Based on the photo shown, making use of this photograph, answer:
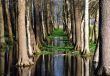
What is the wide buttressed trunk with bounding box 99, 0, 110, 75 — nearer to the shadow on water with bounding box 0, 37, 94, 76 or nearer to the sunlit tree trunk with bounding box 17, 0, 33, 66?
the shadow on water with bounding box 0, 37, 94, 76

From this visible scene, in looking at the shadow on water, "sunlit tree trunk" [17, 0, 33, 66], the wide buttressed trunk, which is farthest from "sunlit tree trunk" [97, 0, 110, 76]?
"sunlit tree trunk" [17, 0, 33, 66]

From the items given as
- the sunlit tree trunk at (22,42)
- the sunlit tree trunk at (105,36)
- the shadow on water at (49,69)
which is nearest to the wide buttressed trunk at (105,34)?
the sunlit tree trunk at (105,36)

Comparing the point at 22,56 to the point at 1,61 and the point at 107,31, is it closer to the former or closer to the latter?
the point at 1,61

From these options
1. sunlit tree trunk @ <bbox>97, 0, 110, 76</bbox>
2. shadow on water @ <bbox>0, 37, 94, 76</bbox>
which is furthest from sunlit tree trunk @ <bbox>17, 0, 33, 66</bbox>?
sunlit tree trunk @ <bbox>97, 0, 110, 76</bbox>

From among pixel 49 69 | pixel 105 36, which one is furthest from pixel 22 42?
pixel 105 36

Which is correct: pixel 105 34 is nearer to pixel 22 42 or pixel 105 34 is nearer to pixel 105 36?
pixel 105 36

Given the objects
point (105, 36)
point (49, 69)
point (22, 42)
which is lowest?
point (49, 69)

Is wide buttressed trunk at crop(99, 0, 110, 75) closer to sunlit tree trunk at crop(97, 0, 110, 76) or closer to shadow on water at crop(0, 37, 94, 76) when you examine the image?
sunlit tree trunk at crop(97, 0, 110, 76)

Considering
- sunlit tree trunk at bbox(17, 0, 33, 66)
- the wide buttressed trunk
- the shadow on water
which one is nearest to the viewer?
the wide buttressed trunk

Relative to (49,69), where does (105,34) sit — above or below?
above

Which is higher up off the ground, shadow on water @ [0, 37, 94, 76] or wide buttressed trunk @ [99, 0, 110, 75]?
wide buttressed trunk @ [99, 0, 110, 75]

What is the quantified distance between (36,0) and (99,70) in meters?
18.2

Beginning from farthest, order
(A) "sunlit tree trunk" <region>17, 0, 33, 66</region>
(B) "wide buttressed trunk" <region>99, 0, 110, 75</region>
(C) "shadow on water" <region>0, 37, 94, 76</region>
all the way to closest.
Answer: (A) "sunlit tree trunk" <region>17, 0, 33, 66</region> < (C) "shadow on water" <region>0, 37, 94, 76</region> < (B) "wide buttressed trunk" <region>99, 0, 110, 75</region>

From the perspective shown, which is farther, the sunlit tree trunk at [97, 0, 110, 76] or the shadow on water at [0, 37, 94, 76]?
the shadow on water at [0, 37, 94, 76]
